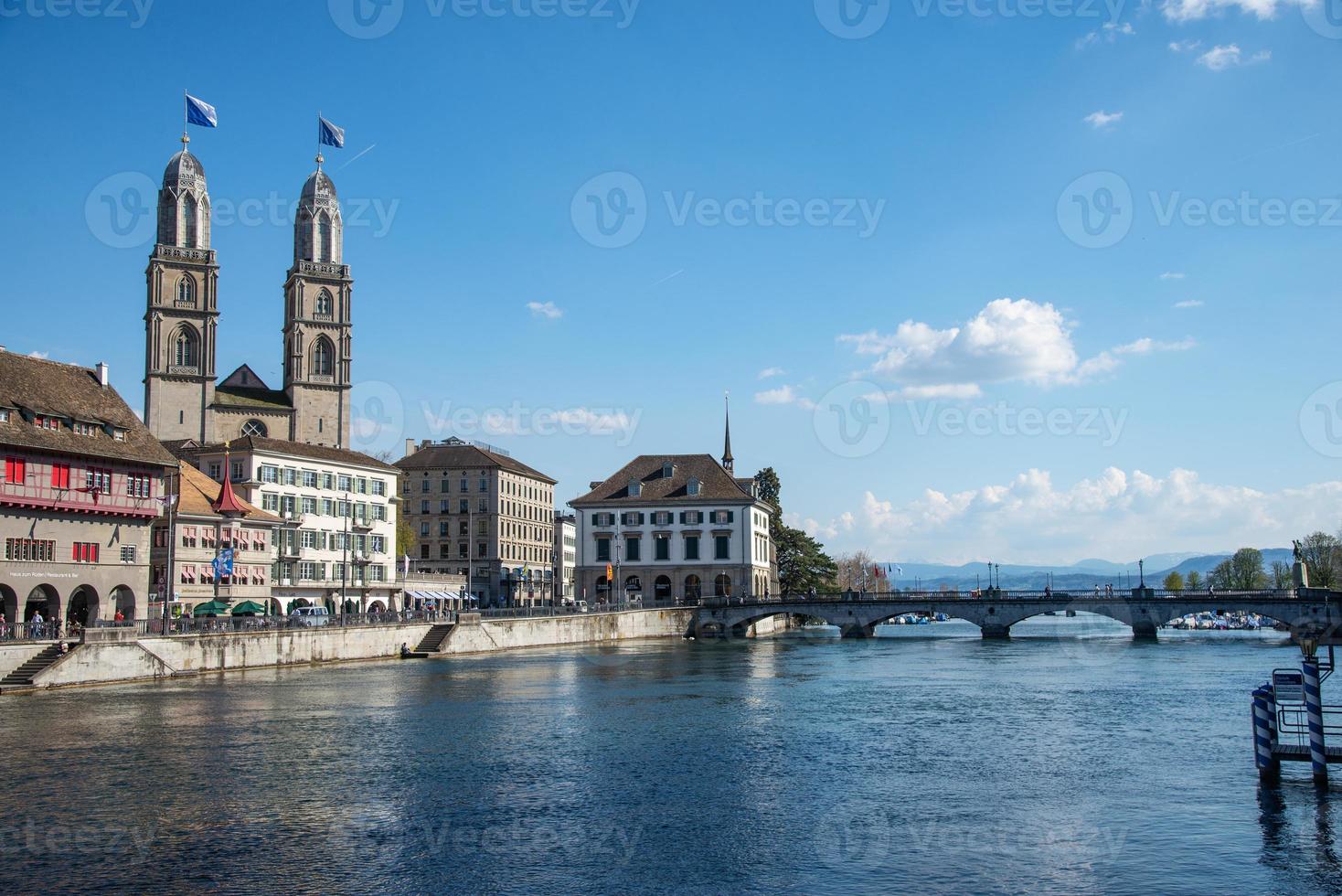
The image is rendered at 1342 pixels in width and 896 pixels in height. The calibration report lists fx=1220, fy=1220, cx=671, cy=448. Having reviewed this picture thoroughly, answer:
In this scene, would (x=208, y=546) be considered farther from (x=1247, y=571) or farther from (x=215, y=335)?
(x=1247, y=571)

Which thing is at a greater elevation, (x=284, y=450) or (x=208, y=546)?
(x=284, y=450)

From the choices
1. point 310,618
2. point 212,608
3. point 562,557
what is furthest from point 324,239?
point 562,557

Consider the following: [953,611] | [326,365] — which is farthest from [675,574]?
[326,365]

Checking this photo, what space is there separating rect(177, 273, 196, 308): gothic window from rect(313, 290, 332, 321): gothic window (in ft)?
41.9

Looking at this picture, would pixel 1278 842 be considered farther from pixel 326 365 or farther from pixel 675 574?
pixel 326 365

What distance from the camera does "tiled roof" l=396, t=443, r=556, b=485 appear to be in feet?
452

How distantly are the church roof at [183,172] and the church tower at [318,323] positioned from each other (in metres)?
11.5

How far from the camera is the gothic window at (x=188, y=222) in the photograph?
11381 cm

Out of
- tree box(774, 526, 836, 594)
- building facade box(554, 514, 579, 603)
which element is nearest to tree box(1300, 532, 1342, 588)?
tree box(774, 526, 836, 594)

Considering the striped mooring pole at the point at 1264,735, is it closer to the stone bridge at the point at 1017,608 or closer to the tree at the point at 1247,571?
the stone bridge at the point at 1017,608

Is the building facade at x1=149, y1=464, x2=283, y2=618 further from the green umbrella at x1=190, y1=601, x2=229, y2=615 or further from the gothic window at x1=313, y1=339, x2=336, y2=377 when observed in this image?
the gothic window at x1=313, y1=339, x2=336, y2=377

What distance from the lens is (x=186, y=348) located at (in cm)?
11119

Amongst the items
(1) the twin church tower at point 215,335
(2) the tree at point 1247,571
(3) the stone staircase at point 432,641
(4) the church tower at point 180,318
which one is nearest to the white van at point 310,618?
(3) the stone staircase at point 432,641

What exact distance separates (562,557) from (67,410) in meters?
120
